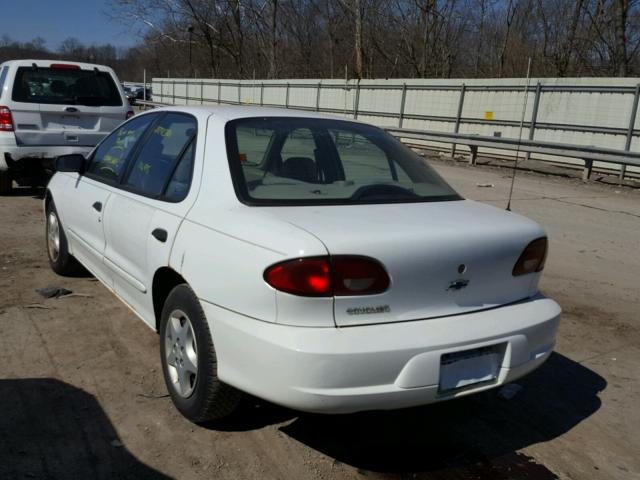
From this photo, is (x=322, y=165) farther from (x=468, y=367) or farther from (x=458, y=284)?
(x=468, y=367)

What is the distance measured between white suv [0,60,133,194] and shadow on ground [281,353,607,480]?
677 centimetres

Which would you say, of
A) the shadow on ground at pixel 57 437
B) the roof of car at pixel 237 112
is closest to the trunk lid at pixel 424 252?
the roof of car at pixel 237 112

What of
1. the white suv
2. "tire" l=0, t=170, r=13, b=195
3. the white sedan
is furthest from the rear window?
the white sedan

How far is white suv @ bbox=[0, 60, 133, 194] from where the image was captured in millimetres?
8250

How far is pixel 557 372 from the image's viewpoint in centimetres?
393

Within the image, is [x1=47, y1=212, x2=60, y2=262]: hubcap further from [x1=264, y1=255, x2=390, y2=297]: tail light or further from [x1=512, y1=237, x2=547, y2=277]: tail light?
[x1=512, y1=237, x2=547, y2=277]: tail light

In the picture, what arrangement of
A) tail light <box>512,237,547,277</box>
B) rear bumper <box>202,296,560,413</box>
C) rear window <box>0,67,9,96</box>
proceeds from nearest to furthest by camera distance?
rear bumper <box>202,296,560,413</box>
tail light <box>512,237,547,277</box>
rear window <box>0,67,9,96</box>

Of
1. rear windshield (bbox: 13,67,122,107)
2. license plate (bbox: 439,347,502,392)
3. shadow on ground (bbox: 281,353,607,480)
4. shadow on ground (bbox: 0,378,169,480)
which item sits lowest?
shadow on ground (bbox: 0,378,169,480)

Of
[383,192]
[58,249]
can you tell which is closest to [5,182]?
[58,249]

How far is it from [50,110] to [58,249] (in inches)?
156

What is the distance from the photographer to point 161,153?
12.1 feet

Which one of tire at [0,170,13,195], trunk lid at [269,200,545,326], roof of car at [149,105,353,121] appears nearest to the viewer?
trunk lid at [269,200,545,326]

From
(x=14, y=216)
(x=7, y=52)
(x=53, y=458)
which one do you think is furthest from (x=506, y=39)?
(x=7, y=52)

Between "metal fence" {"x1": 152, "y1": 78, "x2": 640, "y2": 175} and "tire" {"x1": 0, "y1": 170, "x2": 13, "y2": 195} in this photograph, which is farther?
"metal fence" {"x1": 152, "y1": 78, "x2": 640, "y2": 175}
